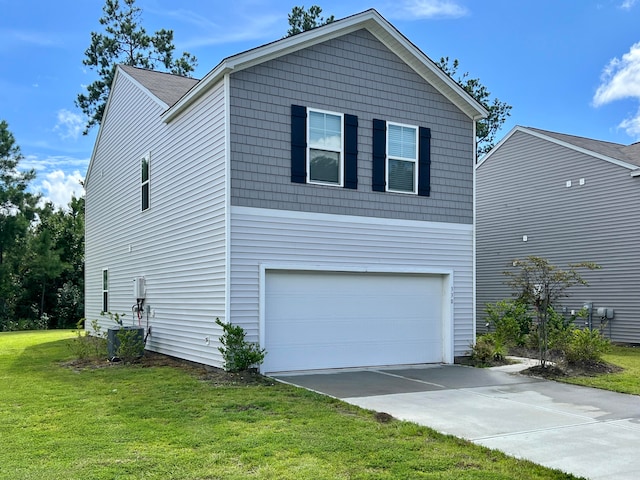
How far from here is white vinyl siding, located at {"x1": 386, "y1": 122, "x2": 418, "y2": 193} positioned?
11.2 meters

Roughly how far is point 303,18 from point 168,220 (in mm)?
22535

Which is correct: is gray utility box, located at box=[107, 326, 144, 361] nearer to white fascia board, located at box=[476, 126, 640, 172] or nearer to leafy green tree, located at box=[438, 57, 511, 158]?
white fascia board, located at box=[476, 126, 640, 172]

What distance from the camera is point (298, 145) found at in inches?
401

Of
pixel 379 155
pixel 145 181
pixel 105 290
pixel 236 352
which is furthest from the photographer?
pixel 105 290

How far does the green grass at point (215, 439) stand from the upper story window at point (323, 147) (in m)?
3.96

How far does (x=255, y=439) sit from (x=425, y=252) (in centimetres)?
683

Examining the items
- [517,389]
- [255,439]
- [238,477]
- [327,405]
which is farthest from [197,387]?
[517,389]

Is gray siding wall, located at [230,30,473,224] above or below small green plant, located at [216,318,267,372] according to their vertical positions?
above

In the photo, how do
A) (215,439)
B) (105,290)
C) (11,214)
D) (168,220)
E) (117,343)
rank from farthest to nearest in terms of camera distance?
(11,214)
(105,290)
(168,220)
(117,343)
(215,439)

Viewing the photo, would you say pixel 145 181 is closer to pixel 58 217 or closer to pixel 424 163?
pixel 424 163

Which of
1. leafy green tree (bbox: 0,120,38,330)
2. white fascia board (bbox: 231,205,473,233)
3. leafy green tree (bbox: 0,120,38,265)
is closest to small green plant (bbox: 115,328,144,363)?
white fascia board (bbox: 231,205,473,233)

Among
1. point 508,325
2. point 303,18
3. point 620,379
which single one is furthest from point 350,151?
point 303,18

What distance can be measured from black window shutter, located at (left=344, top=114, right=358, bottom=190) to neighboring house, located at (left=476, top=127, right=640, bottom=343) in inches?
344

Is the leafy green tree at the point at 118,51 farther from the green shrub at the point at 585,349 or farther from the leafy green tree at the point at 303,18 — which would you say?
the green shrub at the point at 585,349
